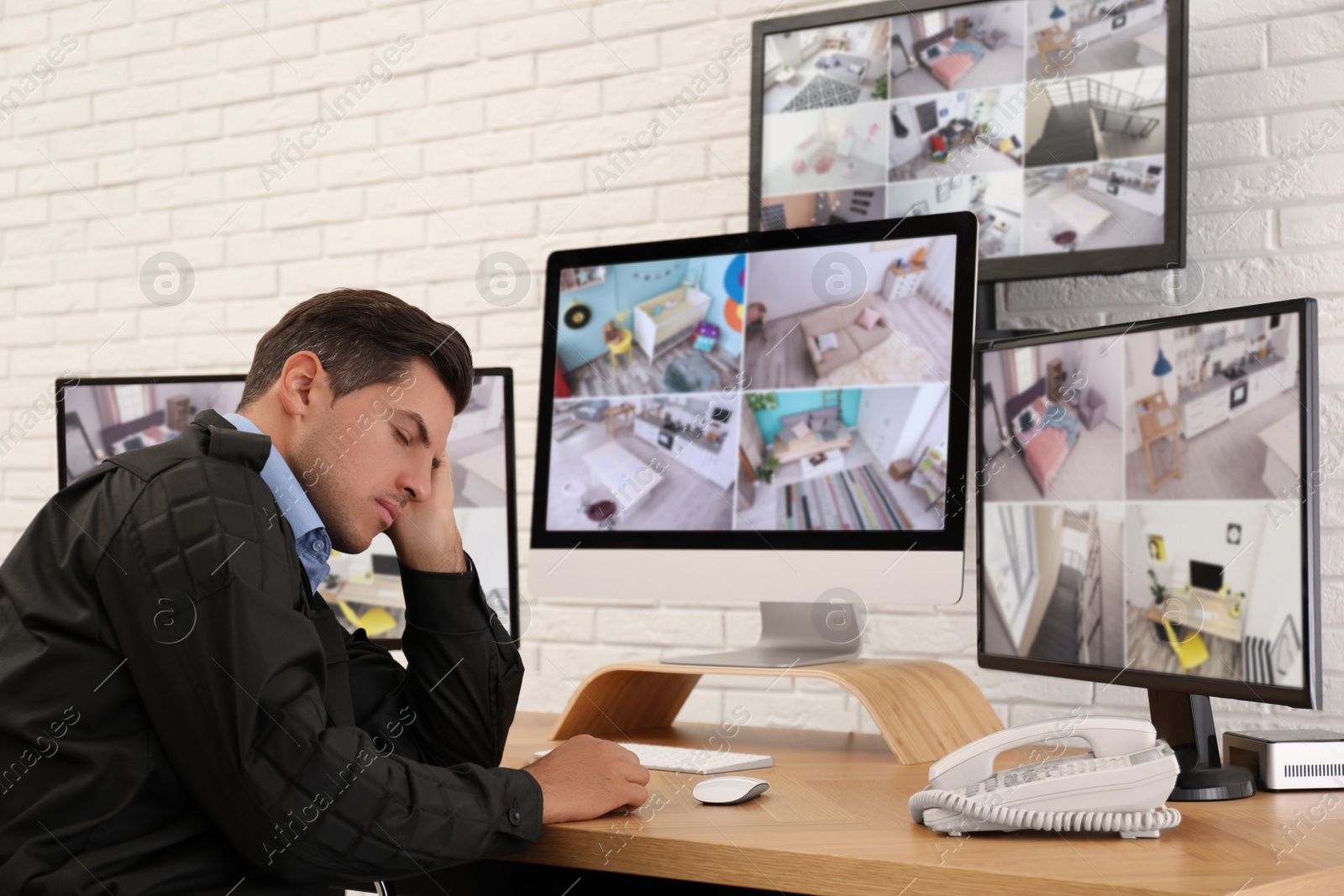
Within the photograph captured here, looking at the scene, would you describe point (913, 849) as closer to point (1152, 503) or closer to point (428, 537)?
point (1152, 503)

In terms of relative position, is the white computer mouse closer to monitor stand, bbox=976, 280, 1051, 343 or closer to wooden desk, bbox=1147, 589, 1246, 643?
wooden desk, bbox=1147, 589, 1246, 643

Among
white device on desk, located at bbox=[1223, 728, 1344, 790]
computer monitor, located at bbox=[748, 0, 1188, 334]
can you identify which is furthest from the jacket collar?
computer monitor, located at bbox=[748, 0, 1188, 334]

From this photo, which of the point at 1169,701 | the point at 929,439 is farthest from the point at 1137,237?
the point at 1169,701

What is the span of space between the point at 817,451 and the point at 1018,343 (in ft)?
0.94

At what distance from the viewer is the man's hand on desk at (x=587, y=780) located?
3.70 ft

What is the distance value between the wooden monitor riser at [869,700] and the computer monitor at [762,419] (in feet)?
0.32

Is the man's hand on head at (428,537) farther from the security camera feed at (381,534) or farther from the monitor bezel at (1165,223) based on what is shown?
the monitor bezel at (1165,223)

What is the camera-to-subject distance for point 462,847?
3.43 ft

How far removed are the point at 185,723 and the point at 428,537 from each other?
0.46 metres

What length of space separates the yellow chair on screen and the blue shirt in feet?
2.95

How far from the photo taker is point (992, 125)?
1947 millimetres

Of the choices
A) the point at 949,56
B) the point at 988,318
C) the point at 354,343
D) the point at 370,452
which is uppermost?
the point at 949,56

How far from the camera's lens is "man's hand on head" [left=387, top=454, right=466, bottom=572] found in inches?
54.9

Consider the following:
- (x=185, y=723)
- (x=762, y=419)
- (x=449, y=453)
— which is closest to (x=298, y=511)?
(x=185, y=723)
